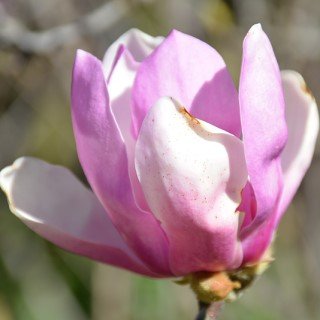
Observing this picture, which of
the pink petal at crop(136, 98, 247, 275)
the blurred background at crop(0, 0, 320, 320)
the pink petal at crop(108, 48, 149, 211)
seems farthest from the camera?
the blurred background at crop(0, 0, 320, 320)

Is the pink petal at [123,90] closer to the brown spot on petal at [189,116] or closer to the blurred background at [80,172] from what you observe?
the brown spot on petal at [189,116]

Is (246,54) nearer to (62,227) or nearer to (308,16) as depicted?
(62,227)

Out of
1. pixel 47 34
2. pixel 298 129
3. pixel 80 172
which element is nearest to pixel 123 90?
pixel 298 129

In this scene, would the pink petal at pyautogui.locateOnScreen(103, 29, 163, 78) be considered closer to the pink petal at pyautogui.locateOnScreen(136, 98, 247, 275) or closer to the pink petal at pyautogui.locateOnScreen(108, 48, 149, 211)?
the pink petal at pyautogui.locateOnScreen(108, 48, 149, 211)

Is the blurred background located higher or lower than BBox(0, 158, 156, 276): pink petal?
lower

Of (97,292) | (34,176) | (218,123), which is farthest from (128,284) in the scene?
(218,123)

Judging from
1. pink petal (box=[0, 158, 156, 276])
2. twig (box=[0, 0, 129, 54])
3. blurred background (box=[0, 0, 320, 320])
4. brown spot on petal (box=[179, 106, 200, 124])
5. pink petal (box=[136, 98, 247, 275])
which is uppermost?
brown spot on petal (box=[179, 106, 200, 124])

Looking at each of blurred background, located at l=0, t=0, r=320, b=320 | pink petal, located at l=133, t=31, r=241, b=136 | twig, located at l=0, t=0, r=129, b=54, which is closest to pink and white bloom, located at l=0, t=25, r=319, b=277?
pink petal, located at l=133, t=31, r=241, b=136

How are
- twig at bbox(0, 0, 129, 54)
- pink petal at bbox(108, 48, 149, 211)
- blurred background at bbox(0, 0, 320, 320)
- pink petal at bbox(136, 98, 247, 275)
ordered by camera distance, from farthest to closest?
1. blurred background at bbox(0, 0, 320, 320)
2. twig at bbox(0, 0, 129, 54)
3. pink petal at bbox(108, 48, 149, 211)
4. pink petal at bbox(136, 98, 247, 275)
